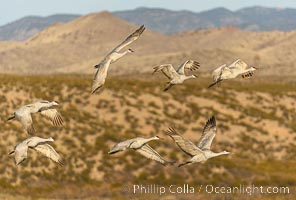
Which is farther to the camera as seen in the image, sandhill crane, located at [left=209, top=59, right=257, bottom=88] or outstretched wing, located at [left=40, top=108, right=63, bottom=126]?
outstretched wing, located at [left=40, top=108, right=63, bottom=126]

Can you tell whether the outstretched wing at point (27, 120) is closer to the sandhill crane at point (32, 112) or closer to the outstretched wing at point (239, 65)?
the sandhill crane at point (32, 112)

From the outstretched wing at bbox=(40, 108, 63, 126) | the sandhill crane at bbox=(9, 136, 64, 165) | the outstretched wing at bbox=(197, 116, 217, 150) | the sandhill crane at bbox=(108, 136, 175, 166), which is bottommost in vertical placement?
the outstretched wing at bbox=(197, 116, 217, 150)

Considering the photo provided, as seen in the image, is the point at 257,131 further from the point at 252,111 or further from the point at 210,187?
the point at 210,187

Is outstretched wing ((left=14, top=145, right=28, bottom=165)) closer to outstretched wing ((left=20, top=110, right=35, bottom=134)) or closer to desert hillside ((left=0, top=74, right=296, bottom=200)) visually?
outstretched wing ((left=20, top=110, right=35, bottom=134))

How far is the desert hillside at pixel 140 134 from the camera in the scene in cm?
4500

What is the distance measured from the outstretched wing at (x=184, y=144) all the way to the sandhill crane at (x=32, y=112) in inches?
87.3

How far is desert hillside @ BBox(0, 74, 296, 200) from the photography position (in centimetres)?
4500

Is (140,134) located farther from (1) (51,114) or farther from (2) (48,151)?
(2) (48,151)

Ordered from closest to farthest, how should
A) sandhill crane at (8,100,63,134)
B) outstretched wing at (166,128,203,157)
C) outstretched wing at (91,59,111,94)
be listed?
outstretched wing at (91,59,111,94), outstretched wing at (166,128,203,157), sandhill crane at (8,100,63,134)

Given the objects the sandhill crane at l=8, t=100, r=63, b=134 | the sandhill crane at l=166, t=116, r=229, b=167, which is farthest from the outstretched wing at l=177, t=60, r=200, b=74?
the sandhill crane at l=8, t=100, r=63, b=134

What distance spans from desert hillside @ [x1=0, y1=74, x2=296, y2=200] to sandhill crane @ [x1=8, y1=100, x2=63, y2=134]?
1986 centimetres

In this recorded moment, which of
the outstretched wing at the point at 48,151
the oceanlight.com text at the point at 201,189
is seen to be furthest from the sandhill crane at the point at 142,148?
the oceanlight.com text at the point at 201,189

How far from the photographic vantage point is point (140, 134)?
60031 mm

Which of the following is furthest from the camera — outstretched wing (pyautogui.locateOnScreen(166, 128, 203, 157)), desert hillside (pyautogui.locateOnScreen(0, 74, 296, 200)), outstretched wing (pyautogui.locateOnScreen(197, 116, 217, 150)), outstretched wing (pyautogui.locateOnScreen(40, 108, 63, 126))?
desert hillside (pyautogui.locateOnScreen(0, 74, 296, 200))
